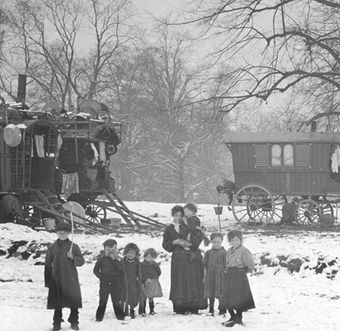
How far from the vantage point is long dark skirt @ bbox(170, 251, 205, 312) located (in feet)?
28.2

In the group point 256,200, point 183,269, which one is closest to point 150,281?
point 183,269

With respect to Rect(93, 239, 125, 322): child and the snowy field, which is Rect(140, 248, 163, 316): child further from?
Rect(93, 239, 125, 322): child

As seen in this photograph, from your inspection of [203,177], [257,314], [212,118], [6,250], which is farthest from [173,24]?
[203,177]

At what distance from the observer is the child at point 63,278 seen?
7875 millimetres

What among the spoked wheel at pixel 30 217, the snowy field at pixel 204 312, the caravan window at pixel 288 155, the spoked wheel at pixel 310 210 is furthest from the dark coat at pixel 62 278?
the caravan window at pixel 288 155

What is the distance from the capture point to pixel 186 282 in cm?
865

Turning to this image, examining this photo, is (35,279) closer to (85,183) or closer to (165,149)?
(85,183)

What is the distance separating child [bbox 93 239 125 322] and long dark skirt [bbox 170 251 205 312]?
0.72 meters

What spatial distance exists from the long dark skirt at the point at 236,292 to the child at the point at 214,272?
13.7 inches

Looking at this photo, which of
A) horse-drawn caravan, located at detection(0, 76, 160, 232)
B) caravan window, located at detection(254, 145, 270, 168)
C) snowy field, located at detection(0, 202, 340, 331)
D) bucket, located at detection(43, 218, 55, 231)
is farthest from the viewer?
caravan window, located at detection(254, 145, 270, 168)

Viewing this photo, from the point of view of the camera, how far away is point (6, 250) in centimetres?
1345

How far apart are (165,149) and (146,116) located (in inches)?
96.5

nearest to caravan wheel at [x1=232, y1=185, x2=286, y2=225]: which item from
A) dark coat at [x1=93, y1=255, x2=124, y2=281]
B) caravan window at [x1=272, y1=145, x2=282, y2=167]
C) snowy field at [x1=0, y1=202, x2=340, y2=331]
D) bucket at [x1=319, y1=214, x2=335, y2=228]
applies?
caravan window at [x1=272, y1=145, x2=282, y2=167]

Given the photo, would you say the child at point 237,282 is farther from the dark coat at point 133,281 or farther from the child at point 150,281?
the dark coat at point 133,281
